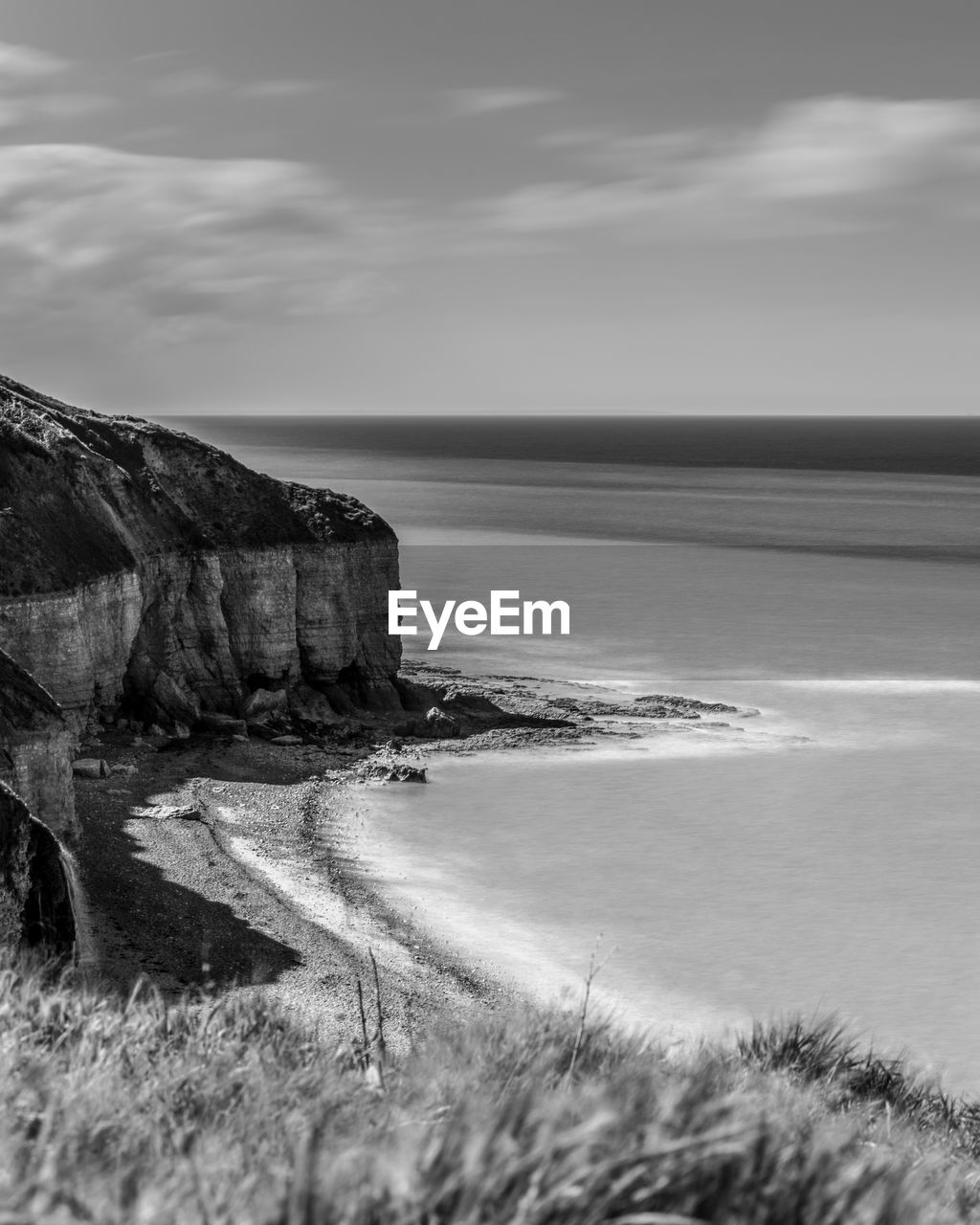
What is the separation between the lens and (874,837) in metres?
28.5

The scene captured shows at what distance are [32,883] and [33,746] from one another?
431 centimetres

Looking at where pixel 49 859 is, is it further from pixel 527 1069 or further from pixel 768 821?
pixel 768 821

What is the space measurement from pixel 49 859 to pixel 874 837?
17.5 meters

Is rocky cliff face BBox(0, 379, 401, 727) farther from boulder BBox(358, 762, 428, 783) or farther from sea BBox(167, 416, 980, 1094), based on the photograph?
sea BBox(167, 416, 980, 1094)

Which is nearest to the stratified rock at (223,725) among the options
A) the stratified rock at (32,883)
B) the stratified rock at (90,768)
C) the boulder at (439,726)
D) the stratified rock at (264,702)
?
the stratified rock at (264,702)

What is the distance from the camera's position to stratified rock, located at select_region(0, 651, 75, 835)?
20609 millimetres

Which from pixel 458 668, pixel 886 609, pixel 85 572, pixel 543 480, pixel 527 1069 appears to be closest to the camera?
pixel 527 1069

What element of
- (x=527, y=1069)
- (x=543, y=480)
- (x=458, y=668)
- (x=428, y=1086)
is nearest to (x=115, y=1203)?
(x=428, y=1086)

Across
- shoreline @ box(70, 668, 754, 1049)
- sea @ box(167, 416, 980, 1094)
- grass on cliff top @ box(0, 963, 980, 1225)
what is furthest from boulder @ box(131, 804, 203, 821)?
grass on cliff top @ box(0, 963, 980, 1225)

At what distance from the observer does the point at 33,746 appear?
20797 mm

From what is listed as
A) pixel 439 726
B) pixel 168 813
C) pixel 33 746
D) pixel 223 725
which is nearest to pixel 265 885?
pixel 168 813

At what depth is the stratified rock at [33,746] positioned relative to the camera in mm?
20609

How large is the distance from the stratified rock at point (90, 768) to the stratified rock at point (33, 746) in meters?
7.56

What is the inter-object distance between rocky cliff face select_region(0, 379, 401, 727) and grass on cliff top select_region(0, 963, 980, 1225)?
21.8 m
